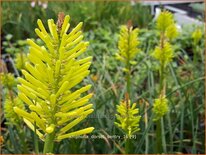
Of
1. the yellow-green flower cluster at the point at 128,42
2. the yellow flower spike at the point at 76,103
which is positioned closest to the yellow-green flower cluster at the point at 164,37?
the yellow-green flower cluster at the point at 128,42

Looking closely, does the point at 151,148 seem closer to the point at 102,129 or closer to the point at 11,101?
the point at 102,129

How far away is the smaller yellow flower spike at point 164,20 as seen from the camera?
1879 mm

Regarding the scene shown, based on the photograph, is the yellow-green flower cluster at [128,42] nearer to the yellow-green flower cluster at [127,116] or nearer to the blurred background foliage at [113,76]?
the blurred background foliage at [113,76]

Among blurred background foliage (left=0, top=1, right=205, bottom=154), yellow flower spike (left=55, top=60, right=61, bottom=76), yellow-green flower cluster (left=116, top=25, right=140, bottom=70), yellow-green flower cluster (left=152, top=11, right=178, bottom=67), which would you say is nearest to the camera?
yellow flower spike (left=55, top=60, right=61, bottom=76)

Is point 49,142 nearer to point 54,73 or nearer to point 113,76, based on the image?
point 54,73

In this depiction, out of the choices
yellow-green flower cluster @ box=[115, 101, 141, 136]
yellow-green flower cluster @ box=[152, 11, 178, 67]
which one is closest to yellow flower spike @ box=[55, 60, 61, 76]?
yellow-green flower cluster @ box=[115, 101, 141, 136]

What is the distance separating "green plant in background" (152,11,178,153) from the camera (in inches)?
63.0

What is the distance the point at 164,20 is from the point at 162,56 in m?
0.19

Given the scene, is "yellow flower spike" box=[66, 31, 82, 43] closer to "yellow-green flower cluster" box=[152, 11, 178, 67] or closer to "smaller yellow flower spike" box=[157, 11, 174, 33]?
"yellow-green flower cluster" box=[152, 11, 178, 67]

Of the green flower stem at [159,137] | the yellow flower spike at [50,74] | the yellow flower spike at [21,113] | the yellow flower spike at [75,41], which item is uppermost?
the yellow flower spike at [75,41]

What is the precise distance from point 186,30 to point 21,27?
1642 millimetres

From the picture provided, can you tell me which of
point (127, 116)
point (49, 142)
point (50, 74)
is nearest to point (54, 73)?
point (50, 74)

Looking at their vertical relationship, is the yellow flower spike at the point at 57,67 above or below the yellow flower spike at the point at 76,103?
above

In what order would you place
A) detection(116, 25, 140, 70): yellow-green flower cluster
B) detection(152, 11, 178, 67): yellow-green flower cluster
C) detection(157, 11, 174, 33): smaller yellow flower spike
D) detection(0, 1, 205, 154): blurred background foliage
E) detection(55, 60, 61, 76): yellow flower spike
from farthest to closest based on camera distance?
detection(0, 1, 205, 154): blurred background foliage < detection(157, 11, 174, 33): smaller yellow flower spike < detection(152, 11, 178, 67): yellow-green flower cluster < detection(116, 25, 140, 70): yellow-green flower cluster < detection(55, 60, 61, 76): yellow flower spike
